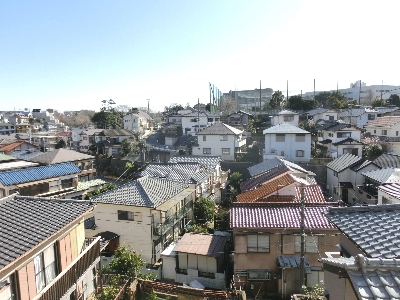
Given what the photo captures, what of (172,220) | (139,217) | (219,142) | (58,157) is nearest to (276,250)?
(172,220)

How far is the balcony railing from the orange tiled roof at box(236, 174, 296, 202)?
997 cm

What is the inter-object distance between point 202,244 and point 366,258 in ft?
43.2

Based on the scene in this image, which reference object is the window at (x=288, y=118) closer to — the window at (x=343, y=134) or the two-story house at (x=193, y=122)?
the window at (x=343, y=134)

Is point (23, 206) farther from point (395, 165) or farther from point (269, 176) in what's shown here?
point (395, 165)

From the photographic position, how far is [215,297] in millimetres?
13008

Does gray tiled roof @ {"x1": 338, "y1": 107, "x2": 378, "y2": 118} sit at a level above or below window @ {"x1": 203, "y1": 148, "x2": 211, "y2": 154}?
above

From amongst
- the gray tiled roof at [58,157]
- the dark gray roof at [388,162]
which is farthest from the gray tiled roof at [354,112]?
the gray tiled roof at [58,157]

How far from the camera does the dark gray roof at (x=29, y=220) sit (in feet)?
26.4

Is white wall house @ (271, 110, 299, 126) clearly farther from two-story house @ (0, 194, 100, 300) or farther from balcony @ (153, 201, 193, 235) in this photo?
two-story house @ (0, 194, 100, 300)

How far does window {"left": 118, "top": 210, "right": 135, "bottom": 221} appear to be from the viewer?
714 inches

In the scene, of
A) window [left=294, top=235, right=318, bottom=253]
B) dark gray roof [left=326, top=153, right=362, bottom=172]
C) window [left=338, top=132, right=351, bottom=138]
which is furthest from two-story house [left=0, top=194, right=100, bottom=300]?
window [left=338, top=132, right=351, bottom=138]

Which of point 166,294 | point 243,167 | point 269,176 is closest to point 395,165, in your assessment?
point 269,176

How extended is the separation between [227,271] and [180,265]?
8.56ft

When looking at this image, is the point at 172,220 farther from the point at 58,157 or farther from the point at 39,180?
the point at 58,157
